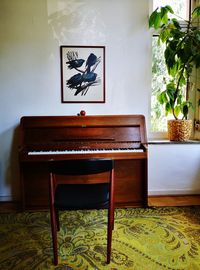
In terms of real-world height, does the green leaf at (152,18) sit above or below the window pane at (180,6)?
below

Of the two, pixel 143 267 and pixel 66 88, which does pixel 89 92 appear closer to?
pixel 66 88

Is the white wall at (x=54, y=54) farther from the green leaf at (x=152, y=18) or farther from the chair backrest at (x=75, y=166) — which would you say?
the chair backrest at (x=75, y=166)

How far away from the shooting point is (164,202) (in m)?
2.79

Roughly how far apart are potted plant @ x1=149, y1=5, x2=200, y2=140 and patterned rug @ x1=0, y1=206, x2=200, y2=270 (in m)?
0.98

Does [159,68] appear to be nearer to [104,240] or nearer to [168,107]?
[168,107]

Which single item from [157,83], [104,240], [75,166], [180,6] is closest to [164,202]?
[104,240]

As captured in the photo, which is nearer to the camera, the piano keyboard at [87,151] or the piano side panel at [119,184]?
the piano keyboard at [87,151]

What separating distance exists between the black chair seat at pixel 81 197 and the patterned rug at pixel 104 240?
0.40 metres

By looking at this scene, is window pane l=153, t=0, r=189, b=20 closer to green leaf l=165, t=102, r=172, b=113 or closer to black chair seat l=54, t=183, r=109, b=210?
green leaf l=165, t=102, r=172, b=113

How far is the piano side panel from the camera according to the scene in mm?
2564

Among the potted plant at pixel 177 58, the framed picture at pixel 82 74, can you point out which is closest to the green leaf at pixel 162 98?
the potted plant at pixel 177 58

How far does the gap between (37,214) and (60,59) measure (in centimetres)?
169

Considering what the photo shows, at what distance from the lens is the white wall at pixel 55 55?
2686 millimetres

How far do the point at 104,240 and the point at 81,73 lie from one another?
5.80ft
